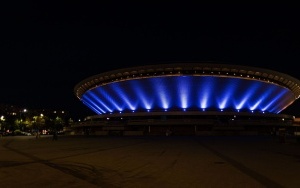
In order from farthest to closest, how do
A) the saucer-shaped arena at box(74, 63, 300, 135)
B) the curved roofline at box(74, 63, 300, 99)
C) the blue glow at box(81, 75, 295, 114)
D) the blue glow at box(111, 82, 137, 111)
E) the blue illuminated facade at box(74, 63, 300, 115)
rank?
1. the blue glow at box(111, 82, 137, 111)
2. the blue glow at box(81, 75, 295, 114)
3. the blue illuminated facade at box(74, 63, 300, 115)
4. the curved roofline at box(74, 63, 300, 99)
5. the saucer-shaped arena at box(74, 63, 300, 135)

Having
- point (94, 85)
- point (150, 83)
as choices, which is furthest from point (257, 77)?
point (94, 85)

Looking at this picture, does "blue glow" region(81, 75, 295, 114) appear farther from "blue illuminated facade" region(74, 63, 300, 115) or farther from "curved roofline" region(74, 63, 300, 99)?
"curved roofline" region(74, 63, 300, 99)

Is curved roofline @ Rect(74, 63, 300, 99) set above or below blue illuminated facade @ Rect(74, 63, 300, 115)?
above

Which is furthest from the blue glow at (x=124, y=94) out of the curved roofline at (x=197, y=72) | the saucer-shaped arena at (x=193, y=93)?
the curved roofline at (x=197, y=72)

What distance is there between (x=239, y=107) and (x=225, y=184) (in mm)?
68123

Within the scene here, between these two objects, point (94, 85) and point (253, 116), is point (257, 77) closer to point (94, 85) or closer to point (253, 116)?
point (253, 116)

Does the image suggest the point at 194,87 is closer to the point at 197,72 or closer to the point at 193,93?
the point at 193,93

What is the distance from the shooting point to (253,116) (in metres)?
72.9

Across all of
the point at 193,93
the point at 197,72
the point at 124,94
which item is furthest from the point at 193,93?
the point at 124,94

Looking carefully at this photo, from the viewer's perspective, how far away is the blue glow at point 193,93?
238 ft

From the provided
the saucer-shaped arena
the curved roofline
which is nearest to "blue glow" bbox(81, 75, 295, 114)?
the saucer-shaped arena

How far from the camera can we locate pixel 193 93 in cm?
7362

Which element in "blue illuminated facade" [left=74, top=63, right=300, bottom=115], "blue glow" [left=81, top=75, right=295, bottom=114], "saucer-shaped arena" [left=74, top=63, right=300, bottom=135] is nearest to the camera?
"saucer-shaped arena" [left=74, top=63, right=300, bottom=135]

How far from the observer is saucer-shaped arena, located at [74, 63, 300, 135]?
70812 millimetres
